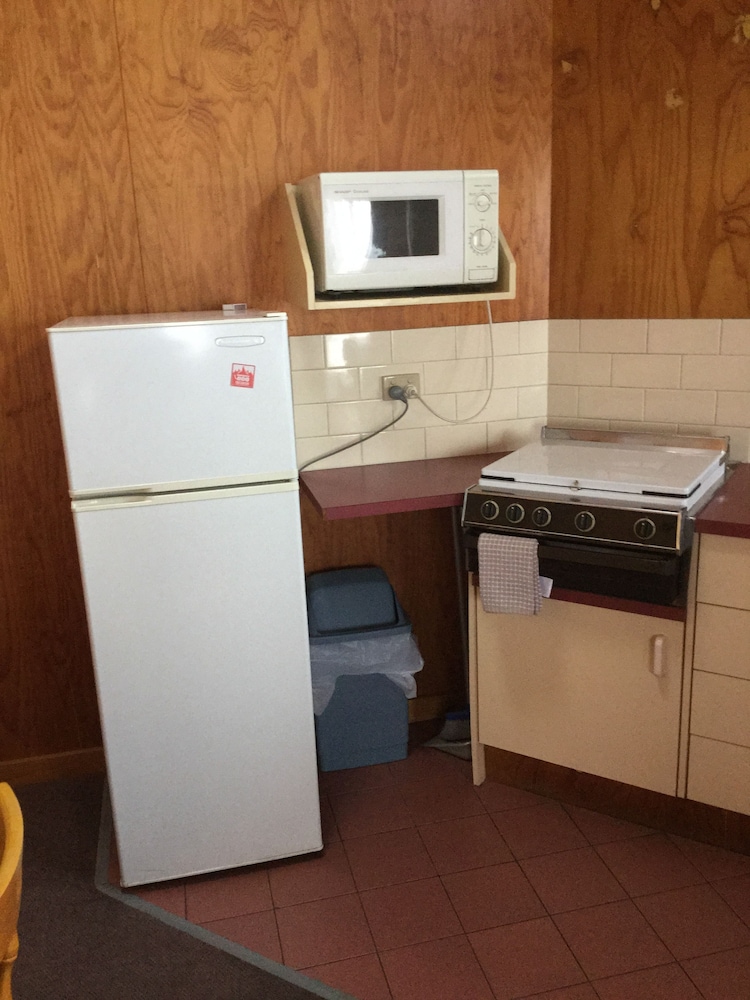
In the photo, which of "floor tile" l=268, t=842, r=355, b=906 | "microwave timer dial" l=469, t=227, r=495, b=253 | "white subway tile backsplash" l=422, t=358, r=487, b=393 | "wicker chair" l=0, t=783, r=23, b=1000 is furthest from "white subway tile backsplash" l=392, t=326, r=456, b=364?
"wicker chair" l=0, t=783, r=23, b=1000

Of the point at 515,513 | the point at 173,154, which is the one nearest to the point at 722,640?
the point at 515,513

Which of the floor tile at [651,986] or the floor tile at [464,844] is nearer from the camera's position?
the floor tile at [651,986]

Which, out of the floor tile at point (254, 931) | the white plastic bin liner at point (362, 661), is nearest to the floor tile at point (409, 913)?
the floor tile at point (254, 931)

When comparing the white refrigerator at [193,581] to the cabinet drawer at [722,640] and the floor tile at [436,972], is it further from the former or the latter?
the cabinet drawer at [722,640]

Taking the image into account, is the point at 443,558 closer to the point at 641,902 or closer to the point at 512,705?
the point at 512,705

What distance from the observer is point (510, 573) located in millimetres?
2256

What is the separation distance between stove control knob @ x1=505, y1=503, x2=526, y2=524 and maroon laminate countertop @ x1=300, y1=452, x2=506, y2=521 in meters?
0.14

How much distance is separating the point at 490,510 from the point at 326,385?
723 millimetres

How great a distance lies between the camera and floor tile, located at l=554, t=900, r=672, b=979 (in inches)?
78.1

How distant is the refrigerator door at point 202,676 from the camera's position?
2.09m

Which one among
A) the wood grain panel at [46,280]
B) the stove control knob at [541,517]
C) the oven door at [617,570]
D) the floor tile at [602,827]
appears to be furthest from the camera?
the floor tile at [602,827]

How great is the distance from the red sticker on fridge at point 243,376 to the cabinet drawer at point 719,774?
4.81ft

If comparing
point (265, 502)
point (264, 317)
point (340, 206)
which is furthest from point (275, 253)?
point (265, 502)

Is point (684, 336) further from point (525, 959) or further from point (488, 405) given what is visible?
point (525, 959)
